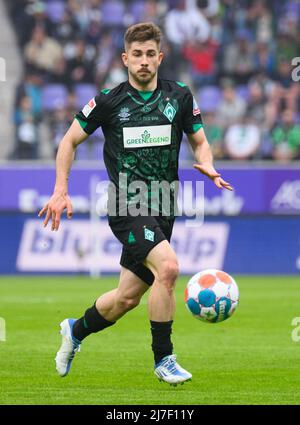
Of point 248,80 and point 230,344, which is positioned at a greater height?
point 248,80

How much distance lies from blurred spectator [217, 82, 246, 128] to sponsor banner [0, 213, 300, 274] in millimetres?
2672

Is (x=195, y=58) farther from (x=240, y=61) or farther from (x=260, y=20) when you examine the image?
(x=260, y=20)

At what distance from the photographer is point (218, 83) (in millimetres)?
22812

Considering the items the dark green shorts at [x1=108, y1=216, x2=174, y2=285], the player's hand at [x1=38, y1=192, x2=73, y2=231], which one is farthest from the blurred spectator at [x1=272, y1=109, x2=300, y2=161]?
the player's hand at [x1=38, y1=192, x2=73, y2=231]

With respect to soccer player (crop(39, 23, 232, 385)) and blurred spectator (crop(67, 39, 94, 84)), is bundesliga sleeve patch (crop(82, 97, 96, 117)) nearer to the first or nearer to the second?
soccer player (crop(39, 23, 232, 385))

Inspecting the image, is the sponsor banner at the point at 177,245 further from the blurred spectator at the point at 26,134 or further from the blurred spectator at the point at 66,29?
the blurred spectator at the point at 66,29

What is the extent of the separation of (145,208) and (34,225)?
1145 centimetres

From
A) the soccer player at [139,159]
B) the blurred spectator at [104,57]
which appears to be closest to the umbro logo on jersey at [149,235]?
the soccer player at [139,159]

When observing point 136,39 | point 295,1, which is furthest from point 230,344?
point 295,1

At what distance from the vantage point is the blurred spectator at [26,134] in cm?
2016

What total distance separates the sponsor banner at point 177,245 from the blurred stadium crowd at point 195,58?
1.82 m

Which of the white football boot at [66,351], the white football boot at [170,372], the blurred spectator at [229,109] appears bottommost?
the white football boot at [170,372]
